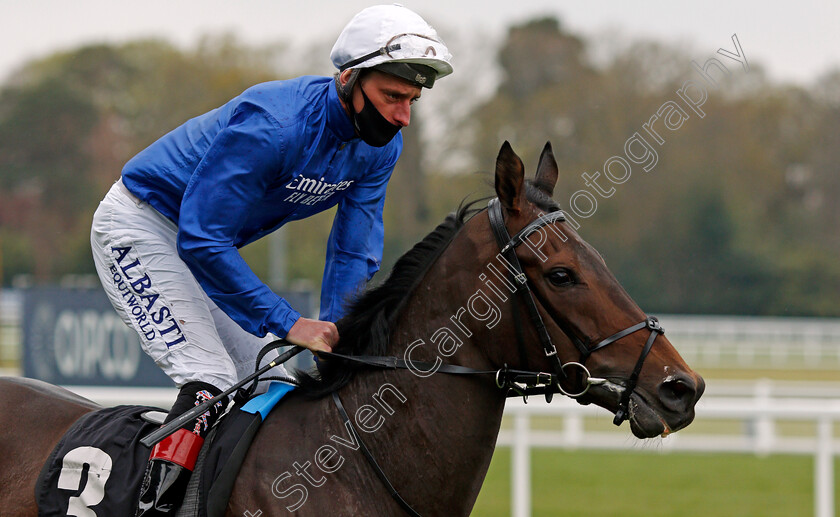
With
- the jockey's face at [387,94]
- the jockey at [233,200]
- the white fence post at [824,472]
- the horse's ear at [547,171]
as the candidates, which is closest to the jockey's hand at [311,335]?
the jockey at [233,200]

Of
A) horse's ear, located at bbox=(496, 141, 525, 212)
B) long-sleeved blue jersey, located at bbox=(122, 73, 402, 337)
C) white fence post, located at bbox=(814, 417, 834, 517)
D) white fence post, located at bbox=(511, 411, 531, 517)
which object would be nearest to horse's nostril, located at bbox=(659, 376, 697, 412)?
horse's ear, located at bbox=(496, 141, 525, 212)

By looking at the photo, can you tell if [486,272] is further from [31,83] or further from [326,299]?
[31,83]

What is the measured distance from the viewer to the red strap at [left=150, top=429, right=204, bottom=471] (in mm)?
2791

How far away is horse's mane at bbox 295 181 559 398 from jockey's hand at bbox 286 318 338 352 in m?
0.08

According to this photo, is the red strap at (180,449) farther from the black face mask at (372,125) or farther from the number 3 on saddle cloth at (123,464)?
the black face mask at (372,125)

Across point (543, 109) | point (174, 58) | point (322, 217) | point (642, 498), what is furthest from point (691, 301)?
point (642, 498)

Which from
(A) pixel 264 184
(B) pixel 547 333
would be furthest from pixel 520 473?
(A) pixel 264 184

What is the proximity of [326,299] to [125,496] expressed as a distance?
1.01 m

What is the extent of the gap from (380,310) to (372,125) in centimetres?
59

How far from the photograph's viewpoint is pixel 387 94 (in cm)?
301

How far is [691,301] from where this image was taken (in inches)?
1275

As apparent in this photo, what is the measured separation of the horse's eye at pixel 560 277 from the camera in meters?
2.73

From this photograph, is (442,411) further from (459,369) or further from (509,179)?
(509,179)

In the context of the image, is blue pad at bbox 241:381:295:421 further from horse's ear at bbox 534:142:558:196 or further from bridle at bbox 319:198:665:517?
horse's ear at bbox 534:142:558:196
